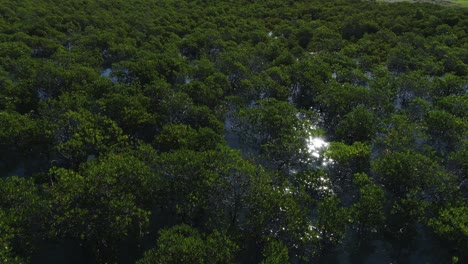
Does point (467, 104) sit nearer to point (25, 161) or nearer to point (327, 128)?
point (327, 128)

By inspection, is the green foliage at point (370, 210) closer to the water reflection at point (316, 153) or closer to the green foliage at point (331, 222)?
the green foliage at point (331, 222)

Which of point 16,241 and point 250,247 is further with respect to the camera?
point 250,247

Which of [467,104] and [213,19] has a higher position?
[467,104]

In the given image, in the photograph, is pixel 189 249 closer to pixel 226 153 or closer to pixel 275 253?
pixel 275 253

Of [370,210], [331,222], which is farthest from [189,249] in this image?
[370,210]

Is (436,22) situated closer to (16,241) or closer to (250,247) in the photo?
(250,247)

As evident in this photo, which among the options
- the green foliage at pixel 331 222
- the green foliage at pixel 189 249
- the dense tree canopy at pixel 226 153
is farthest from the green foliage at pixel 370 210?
the green foliage at pixel 189 249

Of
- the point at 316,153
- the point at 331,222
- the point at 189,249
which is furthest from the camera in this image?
the point at 316,153

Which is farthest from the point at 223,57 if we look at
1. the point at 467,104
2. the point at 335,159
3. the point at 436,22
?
the point at 436,22

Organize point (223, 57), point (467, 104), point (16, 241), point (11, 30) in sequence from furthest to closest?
1. point (11, 30)
2. point (223, 57)
3. point (467, 104)
4. point (16, 241)

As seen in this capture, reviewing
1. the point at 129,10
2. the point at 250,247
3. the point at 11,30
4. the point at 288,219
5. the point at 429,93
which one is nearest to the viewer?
the point at 288,219
